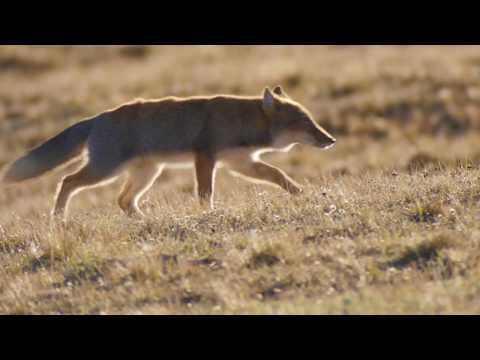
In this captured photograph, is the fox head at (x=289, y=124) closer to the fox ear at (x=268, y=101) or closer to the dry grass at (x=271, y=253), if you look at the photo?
the fox ear at (x=268, y=101)

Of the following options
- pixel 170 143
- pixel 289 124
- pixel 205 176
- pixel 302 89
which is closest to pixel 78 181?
pixel 170 143

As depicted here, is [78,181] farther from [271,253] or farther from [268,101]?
[271,253]

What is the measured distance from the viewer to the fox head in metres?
12.8

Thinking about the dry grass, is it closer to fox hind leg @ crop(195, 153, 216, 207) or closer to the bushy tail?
fox hind leg @ crop(195, 153, 216, 207)

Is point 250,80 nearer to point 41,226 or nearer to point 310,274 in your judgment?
point 41,226

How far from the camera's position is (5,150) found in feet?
A: 88.1

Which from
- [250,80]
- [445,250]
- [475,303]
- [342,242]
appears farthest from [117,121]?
[250,80]

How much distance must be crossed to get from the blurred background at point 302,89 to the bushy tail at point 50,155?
5.52 m

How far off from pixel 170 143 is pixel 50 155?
5.72 feet

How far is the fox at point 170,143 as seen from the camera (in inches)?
484

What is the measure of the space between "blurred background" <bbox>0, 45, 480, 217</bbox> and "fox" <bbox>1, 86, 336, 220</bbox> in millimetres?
4360

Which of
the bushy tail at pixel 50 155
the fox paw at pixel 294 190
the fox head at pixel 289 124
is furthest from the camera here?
the fox head at pixel 289 124

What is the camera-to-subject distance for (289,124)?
1294cm

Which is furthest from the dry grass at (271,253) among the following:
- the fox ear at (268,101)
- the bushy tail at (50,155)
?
the fox ear at (268,101)
